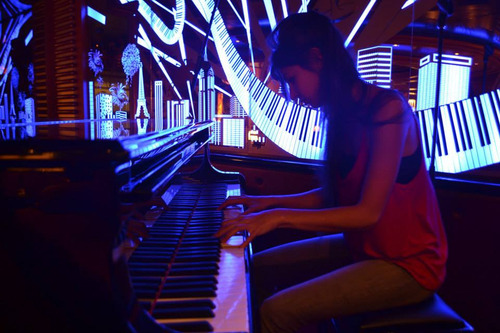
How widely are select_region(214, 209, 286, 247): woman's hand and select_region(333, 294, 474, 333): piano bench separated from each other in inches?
18.1

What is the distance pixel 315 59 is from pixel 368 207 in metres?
0.61

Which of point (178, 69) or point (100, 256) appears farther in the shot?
point (178, 69)

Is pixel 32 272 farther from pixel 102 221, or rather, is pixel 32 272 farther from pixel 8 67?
pixel 8 67

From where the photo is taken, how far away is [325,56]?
144cm

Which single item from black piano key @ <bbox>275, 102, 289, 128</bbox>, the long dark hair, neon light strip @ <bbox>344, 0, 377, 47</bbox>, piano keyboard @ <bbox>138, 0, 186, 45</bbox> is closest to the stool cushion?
the long dark hair

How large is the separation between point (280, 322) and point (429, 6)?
2.21 m

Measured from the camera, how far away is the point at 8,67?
5551mm

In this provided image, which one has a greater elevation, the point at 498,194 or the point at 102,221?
the point at 102,221

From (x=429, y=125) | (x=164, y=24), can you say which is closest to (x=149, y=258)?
(x=429, y=125)

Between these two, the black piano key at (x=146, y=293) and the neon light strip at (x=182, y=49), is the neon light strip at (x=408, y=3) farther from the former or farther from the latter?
the black piano key at (x=146, y=293)

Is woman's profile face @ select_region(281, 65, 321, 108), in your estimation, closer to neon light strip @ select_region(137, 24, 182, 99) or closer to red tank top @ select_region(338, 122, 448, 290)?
red tank top @ select_region(338, 122, 448, 290)

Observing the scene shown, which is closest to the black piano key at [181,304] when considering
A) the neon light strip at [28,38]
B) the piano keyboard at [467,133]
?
the piano keyboard at [467,133]

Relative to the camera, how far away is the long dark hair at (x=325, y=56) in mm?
1415

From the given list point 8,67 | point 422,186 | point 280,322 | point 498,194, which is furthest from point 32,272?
point 8,67
